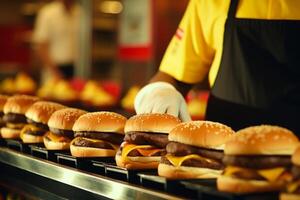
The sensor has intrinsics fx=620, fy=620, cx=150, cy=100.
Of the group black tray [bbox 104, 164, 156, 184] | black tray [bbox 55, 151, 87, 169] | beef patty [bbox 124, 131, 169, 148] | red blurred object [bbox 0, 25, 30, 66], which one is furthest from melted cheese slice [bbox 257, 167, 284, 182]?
red blurred object [bbox 0, 25, 30, 66]

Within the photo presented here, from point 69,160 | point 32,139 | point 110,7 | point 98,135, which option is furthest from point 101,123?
point 110,7

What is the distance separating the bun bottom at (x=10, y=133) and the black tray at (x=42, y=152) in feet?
0.98

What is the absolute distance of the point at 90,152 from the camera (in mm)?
2195

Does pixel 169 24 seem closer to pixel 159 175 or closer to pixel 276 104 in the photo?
pixel 276 104

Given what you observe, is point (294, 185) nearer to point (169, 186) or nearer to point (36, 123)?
point (169, 186)

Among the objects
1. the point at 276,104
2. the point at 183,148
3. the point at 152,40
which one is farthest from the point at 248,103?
the point at 152,40

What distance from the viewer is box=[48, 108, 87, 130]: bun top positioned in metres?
2.43

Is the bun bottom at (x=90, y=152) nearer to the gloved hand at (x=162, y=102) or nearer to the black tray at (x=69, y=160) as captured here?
the black tray at (x=69, y=160)

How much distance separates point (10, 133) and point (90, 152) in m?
0.74

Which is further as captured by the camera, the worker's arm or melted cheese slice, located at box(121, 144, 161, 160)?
the worker's arm

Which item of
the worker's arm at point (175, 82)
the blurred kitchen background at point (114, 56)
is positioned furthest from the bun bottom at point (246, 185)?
the blurred kitchen background at point (114, 56)

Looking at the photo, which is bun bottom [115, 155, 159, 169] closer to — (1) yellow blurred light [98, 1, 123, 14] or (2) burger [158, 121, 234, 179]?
(2) burger [158, 121, 234, 179]

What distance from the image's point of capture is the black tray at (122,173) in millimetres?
1874

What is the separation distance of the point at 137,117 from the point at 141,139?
10 cm
